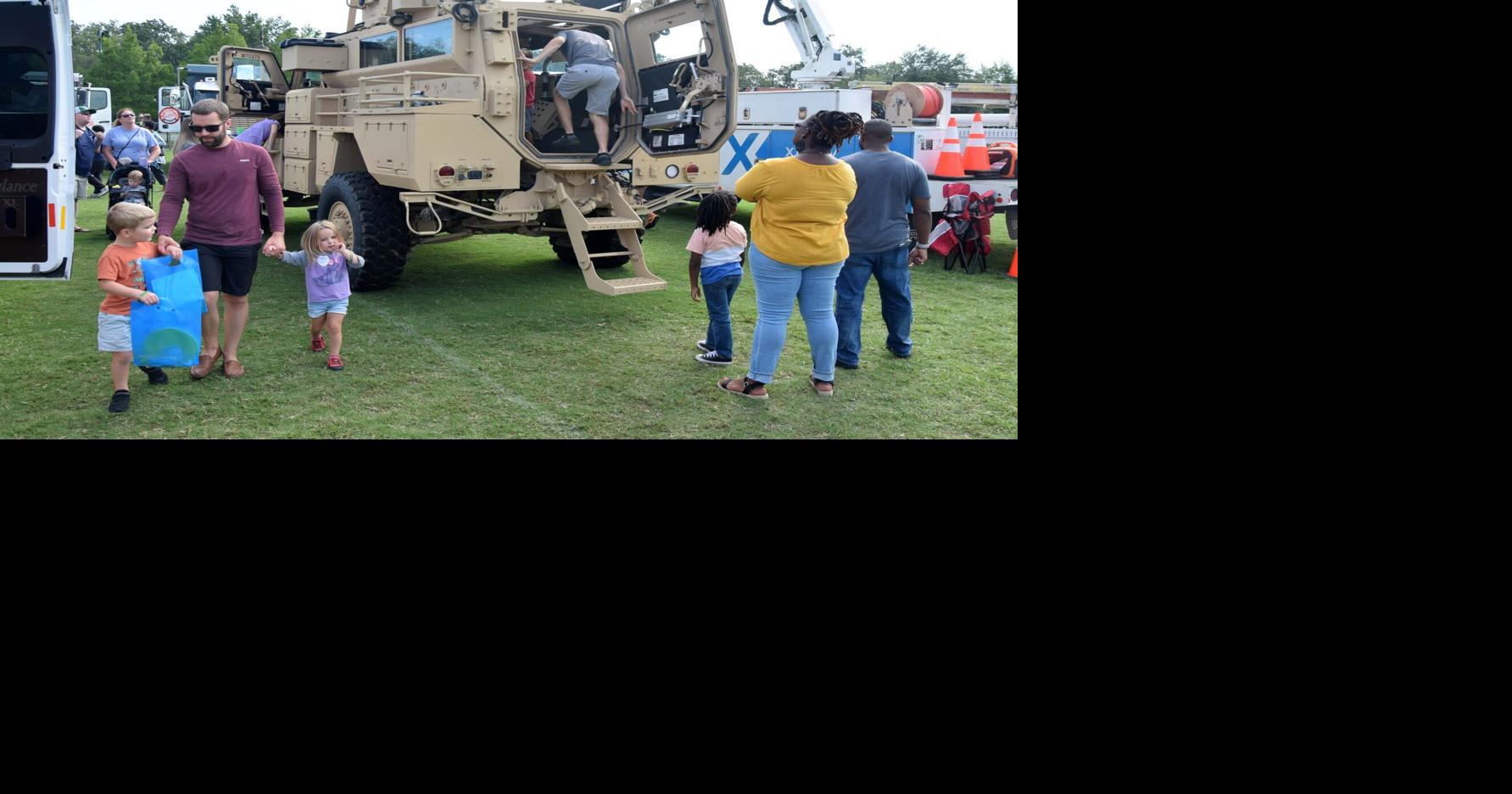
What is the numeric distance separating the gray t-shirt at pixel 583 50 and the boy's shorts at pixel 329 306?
2783 mm

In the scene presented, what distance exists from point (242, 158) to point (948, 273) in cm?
618

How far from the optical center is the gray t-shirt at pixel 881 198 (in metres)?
6.09

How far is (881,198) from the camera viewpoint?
6.17m

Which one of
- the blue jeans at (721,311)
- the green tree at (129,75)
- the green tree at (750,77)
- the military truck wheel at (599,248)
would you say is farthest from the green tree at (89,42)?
the blue jeans at (721,311)

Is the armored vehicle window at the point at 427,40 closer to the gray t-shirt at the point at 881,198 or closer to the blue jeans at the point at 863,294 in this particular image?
the gray t-shirt at the point at 881,198

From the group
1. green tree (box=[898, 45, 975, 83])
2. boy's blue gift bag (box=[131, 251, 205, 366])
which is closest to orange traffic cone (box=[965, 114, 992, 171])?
boy's blue gift bag (box=[131, 251, 205, 366])

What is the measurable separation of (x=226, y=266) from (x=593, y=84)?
312 centimetres

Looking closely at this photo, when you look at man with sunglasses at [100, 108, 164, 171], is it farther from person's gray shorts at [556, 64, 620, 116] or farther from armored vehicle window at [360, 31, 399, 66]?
person's gray shorts at [556, 64, 620, 116]

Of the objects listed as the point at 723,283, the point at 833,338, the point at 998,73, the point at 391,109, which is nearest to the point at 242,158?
the point at 391,109

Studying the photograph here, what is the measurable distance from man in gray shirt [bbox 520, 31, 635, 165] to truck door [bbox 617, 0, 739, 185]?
0.24 m

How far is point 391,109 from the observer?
7383 millimetres

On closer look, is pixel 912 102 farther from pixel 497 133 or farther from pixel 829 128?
pixel 829 128

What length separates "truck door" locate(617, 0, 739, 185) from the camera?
8.10m

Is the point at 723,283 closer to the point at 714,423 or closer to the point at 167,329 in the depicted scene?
the point at 714,423
